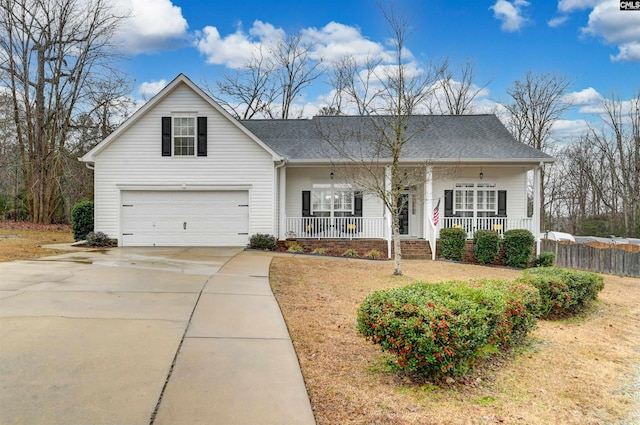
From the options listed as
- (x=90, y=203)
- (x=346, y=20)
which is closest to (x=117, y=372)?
(x=90, y=203)

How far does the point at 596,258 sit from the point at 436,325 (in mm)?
15233

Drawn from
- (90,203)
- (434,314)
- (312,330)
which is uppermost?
(90,203)

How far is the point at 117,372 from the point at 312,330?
2.65 meters

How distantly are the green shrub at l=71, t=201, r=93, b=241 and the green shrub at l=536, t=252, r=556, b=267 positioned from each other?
16.7 metres

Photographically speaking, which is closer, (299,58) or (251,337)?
(251,337)

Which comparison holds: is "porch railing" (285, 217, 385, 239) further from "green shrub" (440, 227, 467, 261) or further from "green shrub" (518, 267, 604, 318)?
"green shrub" (518, 267, 604, 318)

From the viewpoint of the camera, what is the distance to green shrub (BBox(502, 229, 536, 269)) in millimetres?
15125

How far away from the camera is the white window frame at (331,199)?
17.1m

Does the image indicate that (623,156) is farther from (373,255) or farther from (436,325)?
(436,325)

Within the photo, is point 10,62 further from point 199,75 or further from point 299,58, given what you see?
point 299,58

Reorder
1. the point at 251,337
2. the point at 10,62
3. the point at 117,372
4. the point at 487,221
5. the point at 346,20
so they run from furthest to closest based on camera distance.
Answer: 1. the point at 10,62
2. the point at 346,20
3. the point at 487,221
4. the point at 251,337
5. the point at 117,372

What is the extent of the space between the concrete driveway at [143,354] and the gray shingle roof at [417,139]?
9.86m

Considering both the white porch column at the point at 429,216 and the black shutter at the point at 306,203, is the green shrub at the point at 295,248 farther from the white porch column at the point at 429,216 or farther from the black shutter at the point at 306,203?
the white porch column at the point at 429,216

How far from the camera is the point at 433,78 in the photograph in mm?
12078
